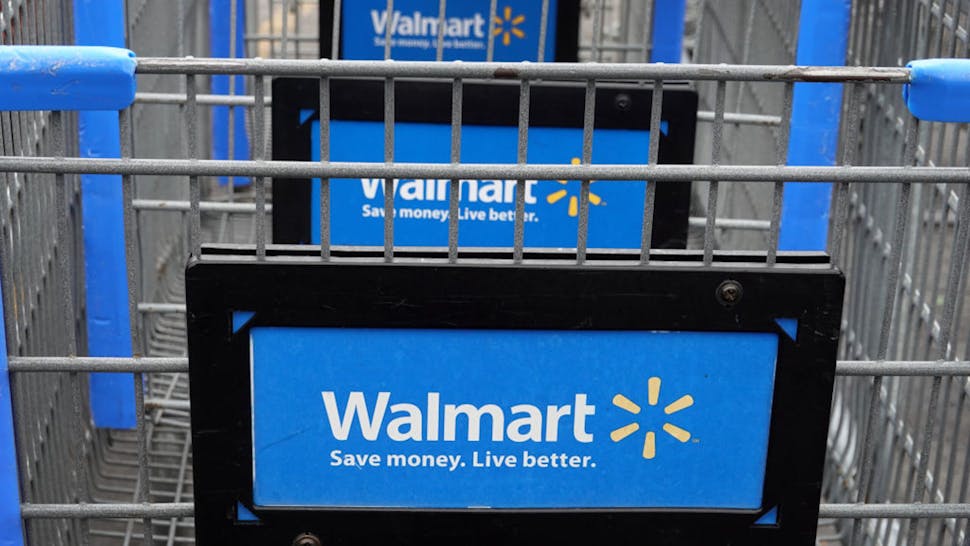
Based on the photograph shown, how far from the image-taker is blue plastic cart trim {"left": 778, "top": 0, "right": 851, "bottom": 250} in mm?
2939

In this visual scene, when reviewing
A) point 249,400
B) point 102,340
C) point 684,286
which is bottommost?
point 102,340

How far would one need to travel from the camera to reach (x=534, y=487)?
186 cm

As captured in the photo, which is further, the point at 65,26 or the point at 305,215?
the point at 65,26

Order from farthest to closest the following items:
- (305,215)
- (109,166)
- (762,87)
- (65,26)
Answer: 1. (762,87)
2. (65,26)
3. (305,215)
4. (109,166)

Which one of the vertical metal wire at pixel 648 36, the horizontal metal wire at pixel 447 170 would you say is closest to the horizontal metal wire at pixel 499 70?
the horizontal metal wire at pixel 447 170

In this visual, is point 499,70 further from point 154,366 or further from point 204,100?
point 204,100

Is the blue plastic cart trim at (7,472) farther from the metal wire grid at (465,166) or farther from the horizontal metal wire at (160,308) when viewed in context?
the horizontal metal wire at (160,308)

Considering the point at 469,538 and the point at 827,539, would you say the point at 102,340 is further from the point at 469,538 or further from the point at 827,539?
the point at 827,539

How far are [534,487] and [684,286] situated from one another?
1.11 ft

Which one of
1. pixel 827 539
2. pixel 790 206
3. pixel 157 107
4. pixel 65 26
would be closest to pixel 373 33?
pixel 157 107

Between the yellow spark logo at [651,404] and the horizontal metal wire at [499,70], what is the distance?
0.39 meters

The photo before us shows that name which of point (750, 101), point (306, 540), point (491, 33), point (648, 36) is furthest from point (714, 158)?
point (648, 36)

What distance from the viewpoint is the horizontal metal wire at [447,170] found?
Answer: 5.53 ft

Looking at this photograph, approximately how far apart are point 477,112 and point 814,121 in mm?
858
